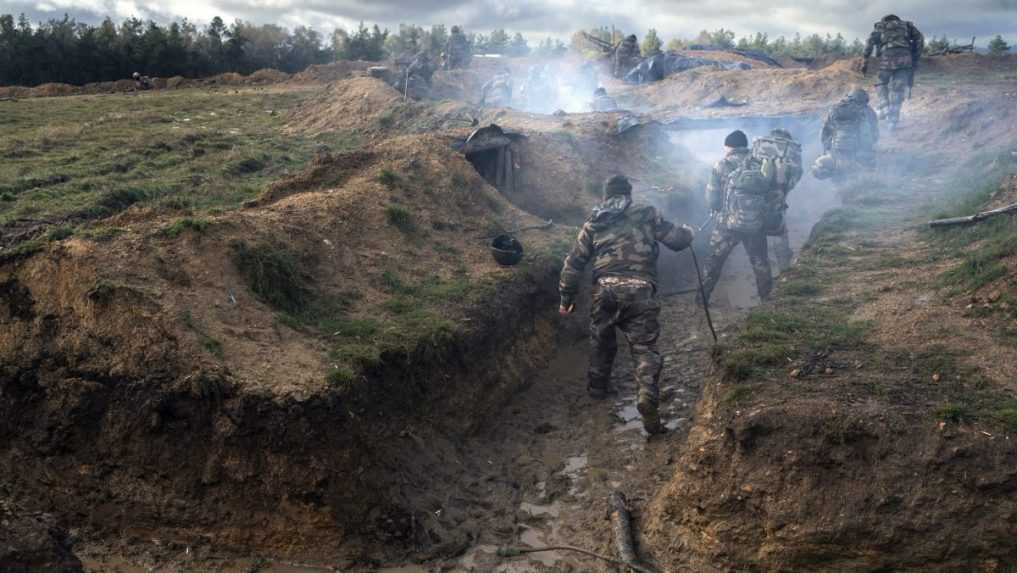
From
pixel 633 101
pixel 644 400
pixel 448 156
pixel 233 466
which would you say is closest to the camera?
pixel 233 466

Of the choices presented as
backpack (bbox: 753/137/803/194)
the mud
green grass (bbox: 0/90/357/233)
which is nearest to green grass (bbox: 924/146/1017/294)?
backpack (bbox: 753/137/803/194)

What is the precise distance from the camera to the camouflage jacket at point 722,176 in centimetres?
1095

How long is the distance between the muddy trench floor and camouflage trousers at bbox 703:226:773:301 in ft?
5.23

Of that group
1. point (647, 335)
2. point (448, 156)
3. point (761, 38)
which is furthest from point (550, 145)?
point (761, 38)

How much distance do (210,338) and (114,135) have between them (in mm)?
11131

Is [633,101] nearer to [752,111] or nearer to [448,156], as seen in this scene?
[752,111]

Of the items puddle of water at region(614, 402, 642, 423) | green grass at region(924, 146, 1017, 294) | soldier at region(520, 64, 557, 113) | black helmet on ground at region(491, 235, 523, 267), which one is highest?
soldier at region(520, 64, 557, 113)

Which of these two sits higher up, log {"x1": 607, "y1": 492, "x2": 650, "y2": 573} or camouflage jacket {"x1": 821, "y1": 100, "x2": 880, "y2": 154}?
camouflage jacket {"x1": 821, "y1": 100, "x2": 880, "y2": 154}

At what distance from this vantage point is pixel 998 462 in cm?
487

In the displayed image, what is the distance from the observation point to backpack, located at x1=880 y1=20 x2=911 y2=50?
17.4m

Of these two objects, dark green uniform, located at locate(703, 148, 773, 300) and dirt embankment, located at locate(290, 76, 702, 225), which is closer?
dark green uniform, located at locate(703, 148, 773, 300)

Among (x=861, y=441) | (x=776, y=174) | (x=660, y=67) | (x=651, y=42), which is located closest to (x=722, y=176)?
(x=776, y=174)

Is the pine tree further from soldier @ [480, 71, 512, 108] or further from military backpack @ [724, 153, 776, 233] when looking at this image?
military backpack @ [724, 153, 776, 233]

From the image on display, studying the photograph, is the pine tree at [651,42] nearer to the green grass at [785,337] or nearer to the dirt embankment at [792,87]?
the dirt embankment at [792,87]
